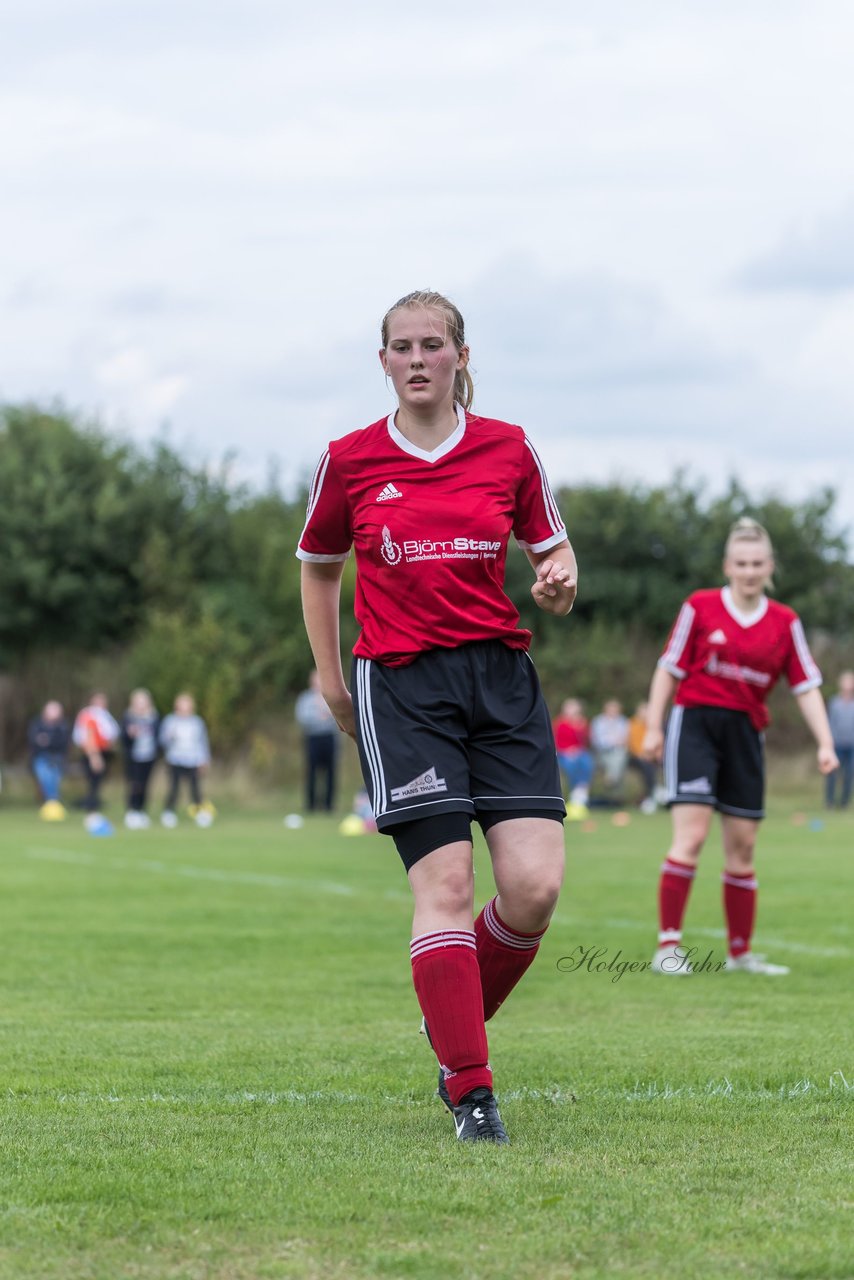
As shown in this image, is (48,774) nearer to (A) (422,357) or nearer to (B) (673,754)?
(B) (673,754)

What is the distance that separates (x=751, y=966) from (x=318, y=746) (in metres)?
18.5

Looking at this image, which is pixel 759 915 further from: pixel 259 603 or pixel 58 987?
pixel 259 603

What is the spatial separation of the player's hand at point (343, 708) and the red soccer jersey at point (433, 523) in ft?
0.79

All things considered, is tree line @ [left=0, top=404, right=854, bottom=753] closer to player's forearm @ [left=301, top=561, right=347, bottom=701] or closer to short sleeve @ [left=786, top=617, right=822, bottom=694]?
short sleeve @ [left=786, top=617, right=822, bottom=694]

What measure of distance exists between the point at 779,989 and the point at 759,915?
3.72 metres

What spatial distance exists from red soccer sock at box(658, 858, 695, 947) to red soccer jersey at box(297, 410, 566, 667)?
422 centimetres

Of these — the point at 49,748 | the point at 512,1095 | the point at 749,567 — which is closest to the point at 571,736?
the point at 49,748

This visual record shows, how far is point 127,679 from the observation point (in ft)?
115

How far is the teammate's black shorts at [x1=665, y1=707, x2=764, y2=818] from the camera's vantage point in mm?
8906

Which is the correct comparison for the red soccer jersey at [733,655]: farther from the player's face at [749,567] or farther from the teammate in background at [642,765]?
the teammate in background at [642,765]

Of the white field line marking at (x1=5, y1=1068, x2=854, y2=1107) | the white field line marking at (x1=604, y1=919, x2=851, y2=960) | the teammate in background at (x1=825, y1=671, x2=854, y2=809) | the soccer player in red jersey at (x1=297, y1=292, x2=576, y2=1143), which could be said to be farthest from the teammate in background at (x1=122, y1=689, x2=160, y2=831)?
the soccer player in red jersey at (x1=297, y1=292, x2=576, y2=1143)

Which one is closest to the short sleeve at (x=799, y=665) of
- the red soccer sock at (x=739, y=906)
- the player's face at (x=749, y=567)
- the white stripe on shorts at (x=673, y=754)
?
the player's face at (x=749, y=567)

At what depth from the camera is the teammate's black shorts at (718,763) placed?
8.91m

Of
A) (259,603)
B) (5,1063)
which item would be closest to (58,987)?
(5,1063)
